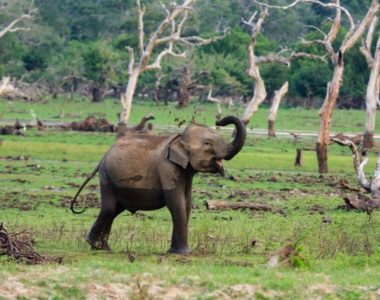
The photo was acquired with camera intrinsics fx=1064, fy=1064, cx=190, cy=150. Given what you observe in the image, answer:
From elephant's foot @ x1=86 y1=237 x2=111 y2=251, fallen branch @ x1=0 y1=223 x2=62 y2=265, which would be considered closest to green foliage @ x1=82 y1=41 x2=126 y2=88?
elephant's foot @ x1=86 y1=237 x2=111 y2=251

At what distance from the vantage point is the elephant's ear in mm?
12023

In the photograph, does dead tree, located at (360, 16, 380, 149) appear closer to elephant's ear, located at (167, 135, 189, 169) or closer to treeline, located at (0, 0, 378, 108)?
treeline, located at (0, 0, 378, 108)

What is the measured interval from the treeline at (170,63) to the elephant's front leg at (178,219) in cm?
3934

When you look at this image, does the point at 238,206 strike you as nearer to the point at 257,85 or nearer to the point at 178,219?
the point at 178,219

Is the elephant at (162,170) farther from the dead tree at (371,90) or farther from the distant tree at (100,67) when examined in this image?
the distant tree at (100,67)

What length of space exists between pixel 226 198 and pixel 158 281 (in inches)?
389

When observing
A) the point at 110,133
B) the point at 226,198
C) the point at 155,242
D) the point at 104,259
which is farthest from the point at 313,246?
the point at 110,133

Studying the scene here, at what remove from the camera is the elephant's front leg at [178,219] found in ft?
39.0

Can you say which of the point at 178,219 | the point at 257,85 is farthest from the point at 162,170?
the point at 257,85

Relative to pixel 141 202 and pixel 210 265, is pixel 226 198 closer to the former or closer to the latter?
pixel 141 202

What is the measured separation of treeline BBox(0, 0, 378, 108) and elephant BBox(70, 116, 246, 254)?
3889cm

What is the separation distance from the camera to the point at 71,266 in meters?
9.67

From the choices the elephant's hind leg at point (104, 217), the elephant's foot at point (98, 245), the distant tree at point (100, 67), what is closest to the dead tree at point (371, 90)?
the elephant's hind leg at point (104, 217)

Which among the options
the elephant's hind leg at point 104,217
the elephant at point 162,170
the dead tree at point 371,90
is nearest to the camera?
the elephant at point 162,170
